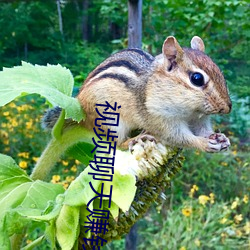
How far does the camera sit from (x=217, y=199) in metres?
2.50

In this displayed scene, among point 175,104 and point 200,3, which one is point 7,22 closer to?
point 200,3

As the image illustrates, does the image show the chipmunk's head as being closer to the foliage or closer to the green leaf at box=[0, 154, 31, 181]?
the green leaf at box=[0, 154, 31, 181]

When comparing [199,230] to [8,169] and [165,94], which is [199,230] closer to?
[165,94]

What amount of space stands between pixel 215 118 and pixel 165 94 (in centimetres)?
140

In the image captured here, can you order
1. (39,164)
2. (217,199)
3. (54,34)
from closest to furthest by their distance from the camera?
(39,164)
(217,199)
(54,34)

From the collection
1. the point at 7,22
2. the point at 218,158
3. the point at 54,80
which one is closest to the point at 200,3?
the point at 218,158

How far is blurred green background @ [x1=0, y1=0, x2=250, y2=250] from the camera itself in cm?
195

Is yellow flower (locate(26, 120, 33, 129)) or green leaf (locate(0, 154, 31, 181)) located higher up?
yellow flower (locate(26, 120, 33, 129))

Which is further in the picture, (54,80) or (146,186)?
(54,80)

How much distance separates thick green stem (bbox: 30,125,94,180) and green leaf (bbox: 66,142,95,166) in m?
0.01

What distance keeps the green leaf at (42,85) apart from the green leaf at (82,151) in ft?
0.18

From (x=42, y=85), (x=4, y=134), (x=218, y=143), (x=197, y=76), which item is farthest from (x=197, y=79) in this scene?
(x=4, y=134)

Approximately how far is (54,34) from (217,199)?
1846 millimetres

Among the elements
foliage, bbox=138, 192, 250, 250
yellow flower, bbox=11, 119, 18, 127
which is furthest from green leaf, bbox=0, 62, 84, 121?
yellow flower, bbox=11, 119, 18, 127
